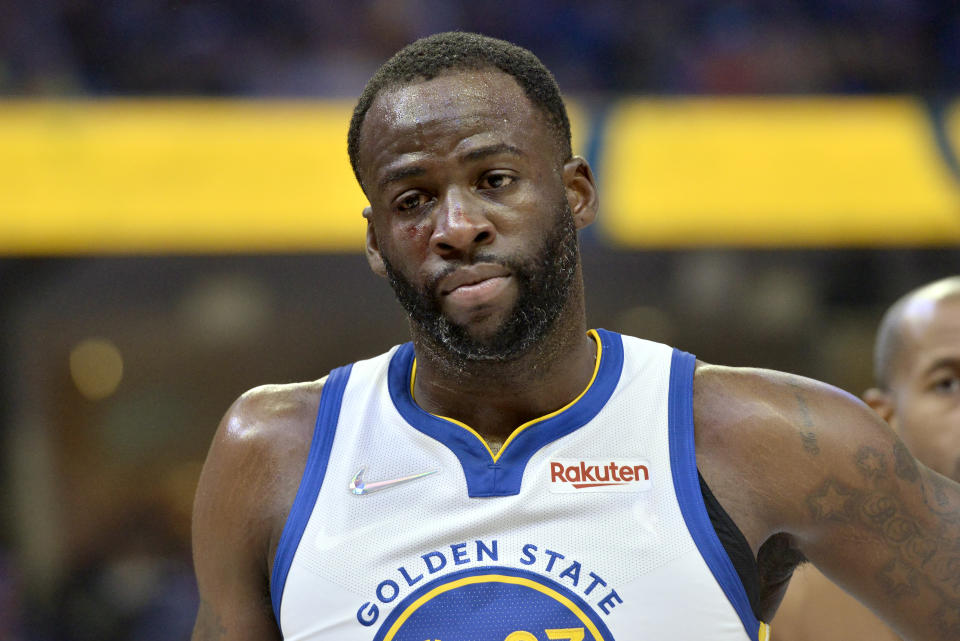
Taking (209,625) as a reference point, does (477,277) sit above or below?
above

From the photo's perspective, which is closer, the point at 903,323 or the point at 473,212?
the point at 473,212

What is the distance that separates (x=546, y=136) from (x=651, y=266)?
5.96 meters

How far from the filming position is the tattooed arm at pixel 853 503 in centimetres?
169

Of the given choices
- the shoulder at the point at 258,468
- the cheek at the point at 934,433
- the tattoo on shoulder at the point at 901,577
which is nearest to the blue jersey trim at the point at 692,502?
the tattoo on shoulder at the point at 901,577

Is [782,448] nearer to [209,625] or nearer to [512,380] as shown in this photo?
[512,380]

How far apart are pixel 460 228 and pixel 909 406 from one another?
1.46 metres

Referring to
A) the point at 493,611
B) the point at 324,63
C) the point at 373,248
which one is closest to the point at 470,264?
the point at 373,248

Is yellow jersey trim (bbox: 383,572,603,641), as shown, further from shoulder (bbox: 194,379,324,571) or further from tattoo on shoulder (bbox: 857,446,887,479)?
tattoo on shoulder (bbox: 857,446,887,479)

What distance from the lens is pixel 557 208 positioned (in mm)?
1783

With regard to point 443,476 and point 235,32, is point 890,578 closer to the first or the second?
point 443,476

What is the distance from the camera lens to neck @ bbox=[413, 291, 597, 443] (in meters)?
1.81

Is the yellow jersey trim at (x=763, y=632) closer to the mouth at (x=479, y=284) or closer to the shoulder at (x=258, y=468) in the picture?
the mouth at (x=479, y=284)

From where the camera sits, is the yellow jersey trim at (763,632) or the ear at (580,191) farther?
the ear at (580,191)

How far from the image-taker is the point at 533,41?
7426 mm
